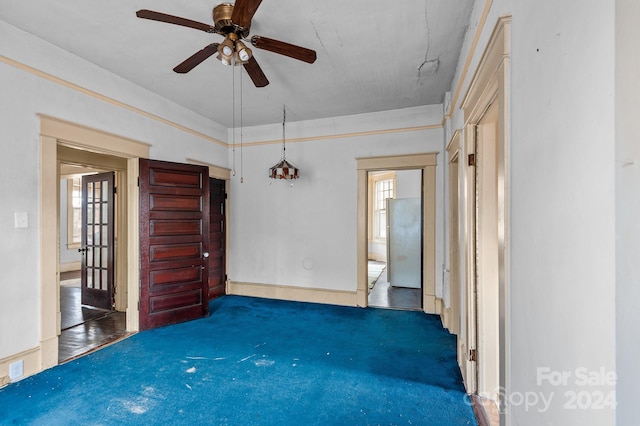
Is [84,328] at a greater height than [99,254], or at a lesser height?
lesser

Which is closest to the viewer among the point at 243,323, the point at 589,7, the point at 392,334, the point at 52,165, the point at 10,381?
the point at 589,7

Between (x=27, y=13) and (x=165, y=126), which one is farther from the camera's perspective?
(x=165, y=126)

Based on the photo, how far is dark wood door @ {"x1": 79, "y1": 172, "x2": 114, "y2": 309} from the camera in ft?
14.4

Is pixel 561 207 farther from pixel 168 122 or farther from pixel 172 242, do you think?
pixel 168 122

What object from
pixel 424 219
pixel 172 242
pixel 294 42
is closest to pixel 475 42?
pixel 294 42

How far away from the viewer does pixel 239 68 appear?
3191mm

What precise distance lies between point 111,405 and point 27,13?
121 inches

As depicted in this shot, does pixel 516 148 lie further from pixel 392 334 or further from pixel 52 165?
pixel 52 165

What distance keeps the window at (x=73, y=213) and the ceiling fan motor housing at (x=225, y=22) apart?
7.67 m

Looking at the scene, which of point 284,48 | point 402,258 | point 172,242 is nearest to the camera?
point 284,48

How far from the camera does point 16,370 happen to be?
2510mm

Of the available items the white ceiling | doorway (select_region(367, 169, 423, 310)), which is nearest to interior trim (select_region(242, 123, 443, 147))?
the white ceiling

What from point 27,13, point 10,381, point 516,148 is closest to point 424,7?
point 516,148

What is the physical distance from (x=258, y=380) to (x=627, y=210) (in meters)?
2.67
